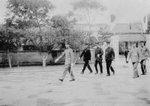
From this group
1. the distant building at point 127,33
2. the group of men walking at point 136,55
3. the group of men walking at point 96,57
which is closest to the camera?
the group of men walking at point 96,57

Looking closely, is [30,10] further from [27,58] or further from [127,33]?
[127,33]

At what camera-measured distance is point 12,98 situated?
10.1 metres

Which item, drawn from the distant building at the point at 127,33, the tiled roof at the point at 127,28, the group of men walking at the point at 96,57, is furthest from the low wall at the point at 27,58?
the tiled roof at the point at 127,28

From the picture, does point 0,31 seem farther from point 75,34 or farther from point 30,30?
point 75,34

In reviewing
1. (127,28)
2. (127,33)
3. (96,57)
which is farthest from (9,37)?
(127,28)

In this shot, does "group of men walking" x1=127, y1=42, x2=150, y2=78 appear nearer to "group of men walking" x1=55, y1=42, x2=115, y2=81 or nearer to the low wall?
"group of men walking" x1=55, y1=42, x2=115, y2=81

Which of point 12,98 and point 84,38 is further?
point 84,38

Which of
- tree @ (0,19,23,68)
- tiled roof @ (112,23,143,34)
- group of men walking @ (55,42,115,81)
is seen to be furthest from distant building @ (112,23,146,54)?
group of men walking @ (55,42,115,81)

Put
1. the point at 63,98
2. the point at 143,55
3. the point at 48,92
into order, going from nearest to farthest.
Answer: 1. the point at 63,98
2. the point at 48,92
3. the point at 143,55

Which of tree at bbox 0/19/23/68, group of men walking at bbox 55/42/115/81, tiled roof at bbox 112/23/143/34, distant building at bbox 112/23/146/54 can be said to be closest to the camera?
group of men walking at bbox 55/42/115/81

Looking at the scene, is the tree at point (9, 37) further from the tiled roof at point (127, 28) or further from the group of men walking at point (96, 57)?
the tiled roof at point (127, 28)

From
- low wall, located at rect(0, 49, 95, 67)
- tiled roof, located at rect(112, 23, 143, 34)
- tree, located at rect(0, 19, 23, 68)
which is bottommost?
low wall, located at rect(0, 49, 95, 67)

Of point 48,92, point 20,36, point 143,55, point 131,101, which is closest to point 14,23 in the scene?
point 20,36

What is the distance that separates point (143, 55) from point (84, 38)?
1657 cm
